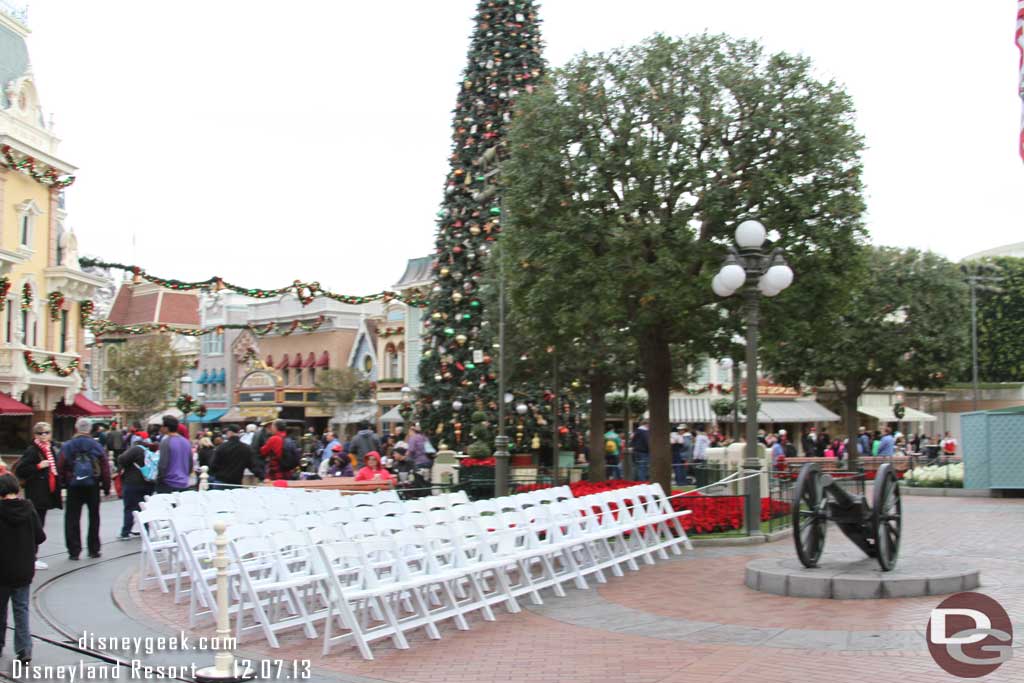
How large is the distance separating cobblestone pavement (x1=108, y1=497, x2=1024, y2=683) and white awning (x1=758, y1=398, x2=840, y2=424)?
3977 cm

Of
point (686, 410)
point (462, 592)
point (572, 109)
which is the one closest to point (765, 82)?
point (572, 109)

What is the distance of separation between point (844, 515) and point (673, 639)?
2.68 meters

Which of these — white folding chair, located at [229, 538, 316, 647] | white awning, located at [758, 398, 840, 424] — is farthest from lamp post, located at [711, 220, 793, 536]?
white awning, located at [758, 398, 840, 424]

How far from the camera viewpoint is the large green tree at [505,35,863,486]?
16.3 m

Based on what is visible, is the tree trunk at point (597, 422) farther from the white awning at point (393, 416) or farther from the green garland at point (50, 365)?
the white awning at point (393, 416)

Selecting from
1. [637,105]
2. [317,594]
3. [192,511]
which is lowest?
[317,594]

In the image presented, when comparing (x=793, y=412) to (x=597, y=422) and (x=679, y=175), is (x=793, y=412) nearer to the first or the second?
(x=597, y=422)

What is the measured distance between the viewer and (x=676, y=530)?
14.2m

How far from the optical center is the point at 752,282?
566 inches

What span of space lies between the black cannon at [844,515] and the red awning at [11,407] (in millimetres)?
26697

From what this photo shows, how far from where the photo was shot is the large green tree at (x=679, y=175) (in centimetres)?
1634

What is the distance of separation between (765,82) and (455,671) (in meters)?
11.9

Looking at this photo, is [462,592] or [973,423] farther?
[973,423]

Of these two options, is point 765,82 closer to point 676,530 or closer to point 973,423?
point 676,530
